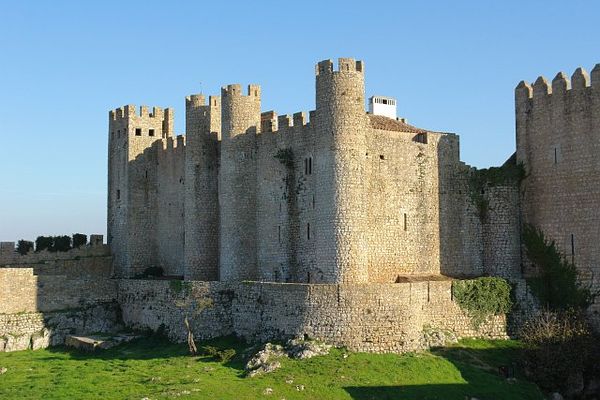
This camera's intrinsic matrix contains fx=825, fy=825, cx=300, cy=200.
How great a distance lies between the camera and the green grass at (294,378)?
28.1 m

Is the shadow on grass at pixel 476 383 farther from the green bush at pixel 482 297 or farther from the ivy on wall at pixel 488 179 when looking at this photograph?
the ivy on wall at pixel 488 179

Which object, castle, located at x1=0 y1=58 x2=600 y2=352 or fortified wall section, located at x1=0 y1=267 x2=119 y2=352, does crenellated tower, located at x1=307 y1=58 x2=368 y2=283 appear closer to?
castle, located at x1=0 y1=58 x2=600 y2=352

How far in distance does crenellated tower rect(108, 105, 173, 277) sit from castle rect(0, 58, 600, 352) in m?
3.31

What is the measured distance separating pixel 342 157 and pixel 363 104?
8.21 feet

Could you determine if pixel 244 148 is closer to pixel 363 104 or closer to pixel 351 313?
pixel 363 104

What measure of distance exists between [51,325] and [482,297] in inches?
800

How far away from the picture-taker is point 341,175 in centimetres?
3428

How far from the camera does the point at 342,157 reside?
34344mm

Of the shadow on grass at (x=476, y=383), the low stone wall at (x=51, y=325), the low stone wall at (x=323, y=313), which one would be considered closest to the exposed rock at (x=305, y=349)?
Answer: the low stone wall at (x=323, y=313)

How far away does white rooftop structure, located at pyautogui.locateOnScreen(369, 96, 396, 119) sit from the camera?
43.6 meters

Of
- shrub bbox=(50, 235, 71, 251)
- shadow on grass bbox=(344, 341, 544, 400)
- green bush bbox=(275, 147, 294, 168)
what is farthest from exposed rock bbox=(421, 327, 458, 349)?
shrub bbox=(50, 235, 71, 251)

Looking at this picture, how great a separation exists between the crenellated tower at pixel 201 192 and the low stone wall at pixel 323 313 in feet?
9.28

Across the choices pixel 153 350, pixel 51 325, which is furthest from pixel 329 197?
pixel 51 325

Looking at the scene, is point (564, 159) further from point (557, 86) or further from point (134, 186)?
point (134, 186)
